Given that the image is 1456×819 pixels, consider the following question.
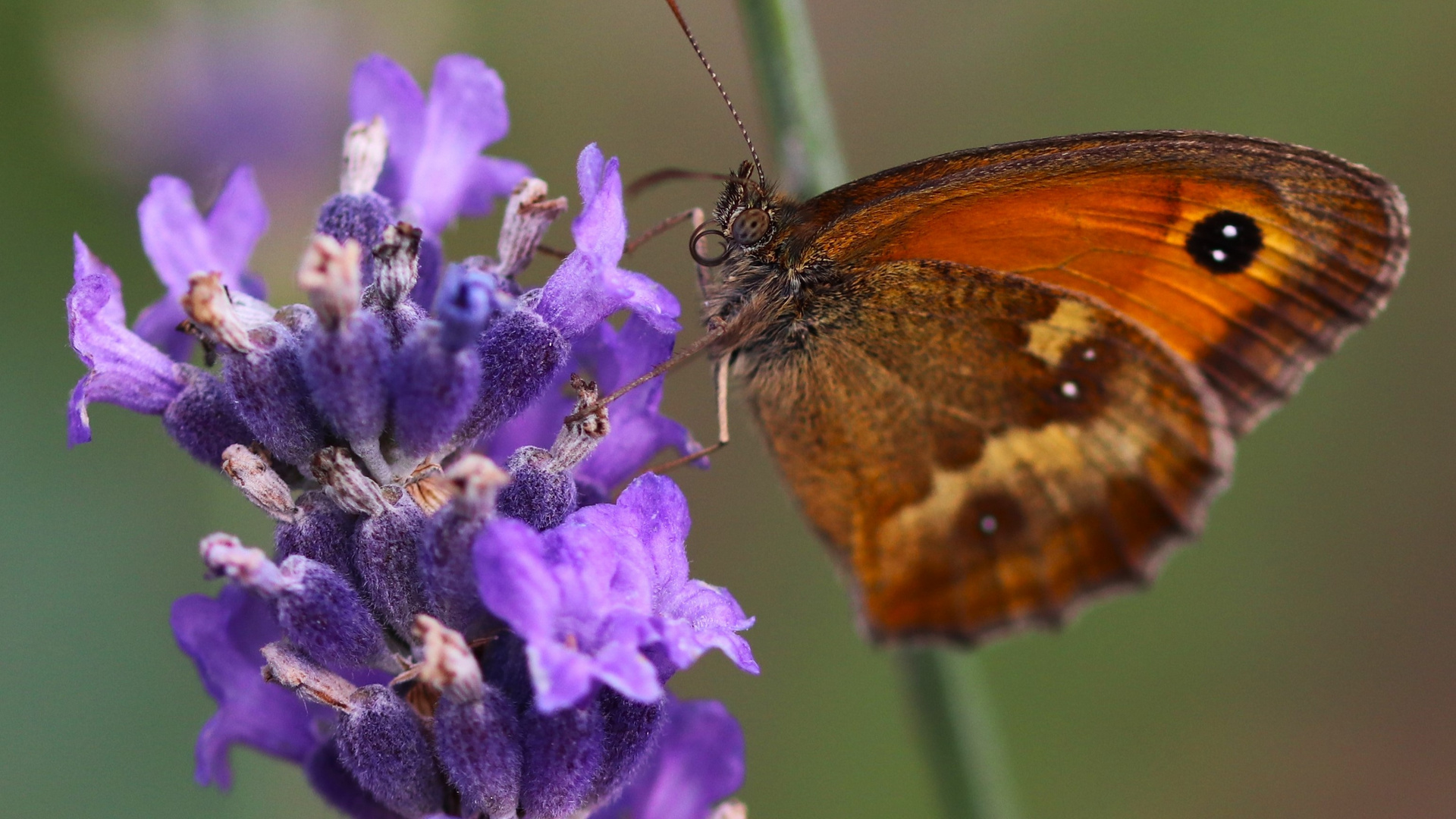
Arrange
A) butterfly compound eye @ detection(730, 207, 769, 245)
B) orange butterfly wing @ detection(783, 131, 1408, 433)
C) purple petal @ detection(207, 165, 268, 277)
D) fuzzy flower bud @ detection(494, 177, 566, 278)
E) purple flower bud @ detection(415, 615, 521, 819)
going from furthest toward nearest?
1. butterfly compound eye @ detection(730, 207, 769, 245)
2. orange butterfly wing @ detection(783, 131, 1408, 433)
3. purple petal @ detection(207, 165, 268, 277)
4. fuzzy flower bud @ detection(494, 177, 566, 278)
5. purple flower bud @ detection(415, 615, 521, 819)

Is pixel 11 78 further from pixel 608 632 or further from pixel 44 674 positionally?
pixel 608 632

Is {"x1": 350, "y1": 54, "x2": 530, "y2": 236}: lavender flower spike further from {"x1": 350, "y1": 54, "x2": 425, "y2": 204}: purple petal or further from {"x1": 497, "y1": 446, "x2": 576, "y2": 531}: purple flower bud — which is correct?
{"x1": 497, "y1": 446, "x2": 576, "y2": 531}: purple flower bud

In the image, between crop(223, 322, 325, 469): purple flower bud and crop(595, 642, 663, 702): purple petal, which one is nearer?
crop(595, 642, 663, 702): purple petal

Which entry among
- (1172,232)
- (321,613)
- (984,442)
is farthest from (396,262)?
(1172,232)

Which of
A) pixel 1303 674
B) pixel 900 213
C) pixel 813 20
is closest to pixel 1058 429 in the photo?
pixel 900 213

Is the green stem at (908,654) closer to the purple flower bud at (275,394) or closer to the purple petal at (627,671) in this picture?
the purple flower bud at (275,394)

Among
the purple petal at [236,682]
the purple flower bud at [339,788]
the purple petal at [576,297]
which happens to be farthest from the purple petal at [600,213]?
the purple flower bud at [339,788]

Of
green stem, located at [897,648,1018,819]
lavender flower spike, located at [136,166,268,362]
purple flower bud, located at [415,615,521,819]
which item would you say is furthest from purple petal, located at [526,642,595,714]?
green stem, located at [897,648,1018,819]
